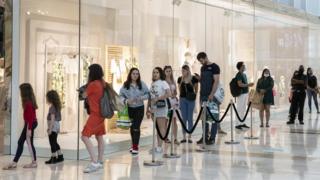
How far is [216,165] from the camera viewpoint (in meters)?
9.55

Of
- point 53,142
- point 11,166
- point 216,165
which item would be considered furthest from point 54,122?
point 216,165

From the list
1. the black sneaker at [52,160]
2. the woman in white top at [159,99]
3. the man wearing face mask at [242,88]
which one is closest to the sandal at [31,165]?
the black sneaker at [52,160]

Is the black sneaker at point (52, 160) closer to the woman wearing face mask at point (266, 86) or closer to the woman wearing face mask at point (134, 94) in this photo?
the woman wearing face mask at point (134, 94)

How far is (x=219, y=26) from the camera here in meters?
Result: 17.4

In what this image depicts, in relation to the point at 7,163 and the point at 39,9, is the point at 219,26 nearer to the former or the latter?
the point at 39,9

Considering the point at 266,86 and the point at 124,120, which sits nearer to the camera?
the point at 124,120

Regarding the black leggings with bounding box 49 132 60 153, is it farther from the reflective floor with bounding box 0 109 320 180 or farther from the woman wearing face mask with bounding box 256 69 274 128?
the woman wearing face mask with bounding box 256 69 274 128

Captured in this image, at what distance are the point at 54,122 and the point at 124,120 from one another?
1479mm

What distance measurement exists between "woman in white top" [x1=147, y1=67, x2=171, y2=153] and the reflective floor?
0.71 m

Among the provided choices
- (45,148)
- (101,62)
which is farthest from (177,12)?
(45,148)

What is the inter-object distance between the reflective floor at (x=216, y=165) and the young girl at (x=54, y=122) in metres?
0.25

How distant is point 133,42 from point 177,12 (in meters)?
2.74

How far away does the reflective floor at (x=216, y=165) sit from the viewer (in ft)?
28.1

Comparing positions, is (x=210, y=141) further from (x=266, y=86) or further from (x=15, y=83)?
(x=266, y=86)
